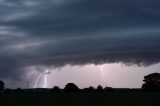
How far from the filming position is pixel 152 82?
184 m

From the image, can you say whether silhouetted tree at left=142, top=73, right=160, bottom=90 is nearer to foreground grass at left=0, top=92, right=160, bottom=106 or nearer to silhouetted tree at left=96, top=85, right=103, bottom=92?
silhouetted tree at left=96, top=85, right=103, bottom=92

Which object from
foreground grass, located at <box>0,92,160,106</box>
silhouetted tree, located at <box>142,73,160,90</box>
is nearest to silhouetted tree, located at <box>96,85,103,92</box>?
silhouetted tree, located at <box>142,73,160,90</box>

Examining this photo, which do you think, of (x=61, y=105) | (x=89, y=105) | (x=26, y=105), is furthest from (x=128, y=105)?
(x=26, y=105)

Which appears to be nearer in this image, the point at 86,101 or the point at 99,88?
the point at 86,101

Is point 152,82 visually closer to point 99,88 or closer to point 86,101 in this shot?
point 99,88

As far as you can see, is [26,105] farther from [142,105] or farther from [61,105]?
[142,105]

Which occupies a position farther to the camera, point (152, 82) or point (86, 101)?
point (152, 82)

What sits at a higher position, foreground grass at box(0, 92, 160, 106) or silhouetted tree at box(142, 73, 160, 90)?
silhouetted tree at box(142, 73, 160, 90)

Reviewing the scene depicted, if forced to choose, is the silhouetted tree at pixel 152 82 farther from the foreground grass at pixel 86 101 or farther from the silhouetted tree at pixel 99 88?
the foreground grass at pixel 86 101

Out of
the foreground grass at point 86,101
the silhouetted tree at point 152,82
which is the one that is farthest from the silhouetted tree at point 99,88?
the foreground grass at point 86,101

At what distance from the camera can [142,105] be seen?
66.0 m

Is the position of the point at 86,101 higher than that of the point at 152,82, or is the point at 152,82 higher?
the point at 152,82

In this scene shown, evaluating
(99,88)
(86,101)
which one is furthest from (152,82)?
(86,101)

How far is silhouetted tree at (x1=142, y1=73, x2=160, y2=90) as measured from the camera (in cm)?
18068
